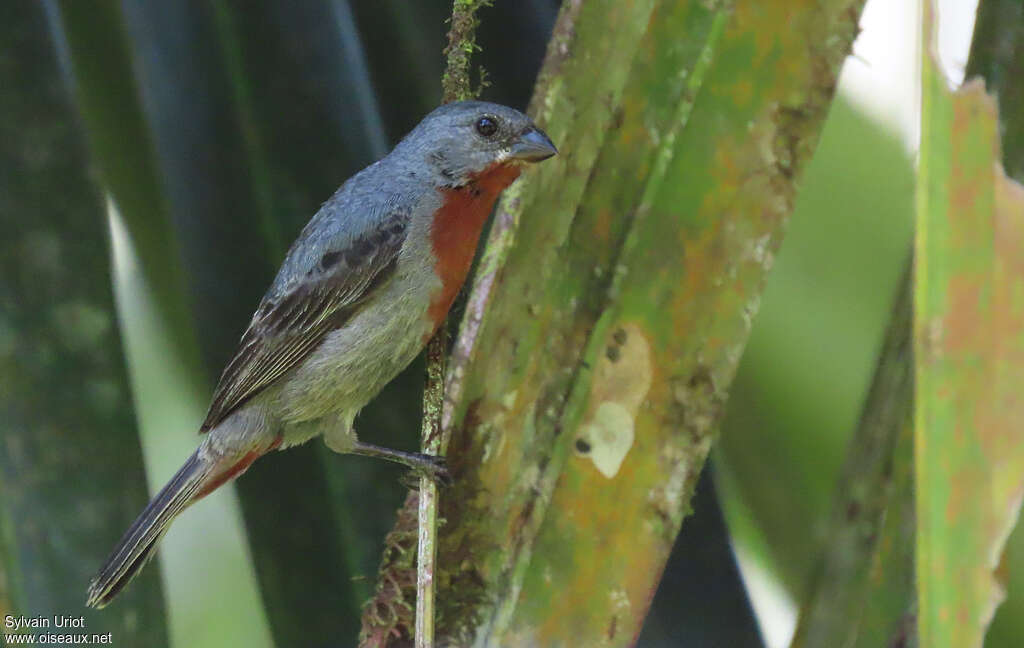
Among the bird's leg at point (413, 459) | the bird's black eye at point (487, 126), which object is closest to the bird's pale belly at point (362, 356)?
the bird's leg at point (413, 459)

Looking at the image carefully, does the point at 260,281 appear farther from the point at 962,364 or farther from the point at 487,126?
the point at 962,364

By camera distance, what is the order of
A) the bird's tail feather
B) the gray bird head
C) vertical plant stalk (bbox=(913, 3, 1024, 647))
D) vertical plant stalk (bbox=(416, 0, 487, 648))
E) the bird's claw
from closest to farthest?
vertical plant stalk (bbox=(913, 3, 1024, 647)) → vertical plant stalk (bbox=(416, 0, 487, 648)) → the bird's claw → the bird's tail feather → the gray bird head

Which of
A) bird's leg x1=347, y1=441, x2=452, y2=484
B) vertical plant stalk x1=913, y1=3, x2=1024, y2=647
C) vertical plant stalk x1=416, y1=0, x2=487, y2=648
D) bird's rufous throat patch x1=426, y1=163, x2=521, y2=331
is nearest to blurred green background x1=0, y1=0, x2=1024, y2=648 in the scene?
bird's leg x1=347, y1=441, x2=452, y2=484

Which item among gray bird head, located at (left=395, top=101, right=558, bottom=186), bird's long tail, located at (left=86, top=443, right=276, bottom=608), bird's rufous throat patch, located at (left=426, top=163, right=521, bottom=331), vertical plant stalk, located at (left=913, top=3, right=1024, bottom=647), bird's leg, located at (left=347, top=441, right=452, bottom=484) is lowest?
bird's long tail, located at (left=86, top=443, right=276, bottom=608)

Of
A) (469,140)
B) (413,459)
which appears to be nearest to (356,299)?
(469,140)

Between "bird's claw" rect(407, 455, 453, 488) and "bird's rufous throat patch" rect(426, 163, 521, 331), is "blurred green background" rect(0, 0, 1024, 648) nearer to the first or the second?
"bird's rufous throat patch" rect(426, 163, 521, 331)

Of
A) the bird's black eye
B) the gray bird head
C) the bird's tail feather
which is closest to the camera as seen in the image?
the bird's tail feather

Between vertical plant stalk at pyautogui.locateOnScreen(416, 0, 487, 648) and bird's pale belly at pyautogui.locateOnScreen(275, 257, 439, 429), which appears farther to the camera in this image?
bird's pale belly at pyautogui.locateOnScreen(275, 257, 439, 429)
